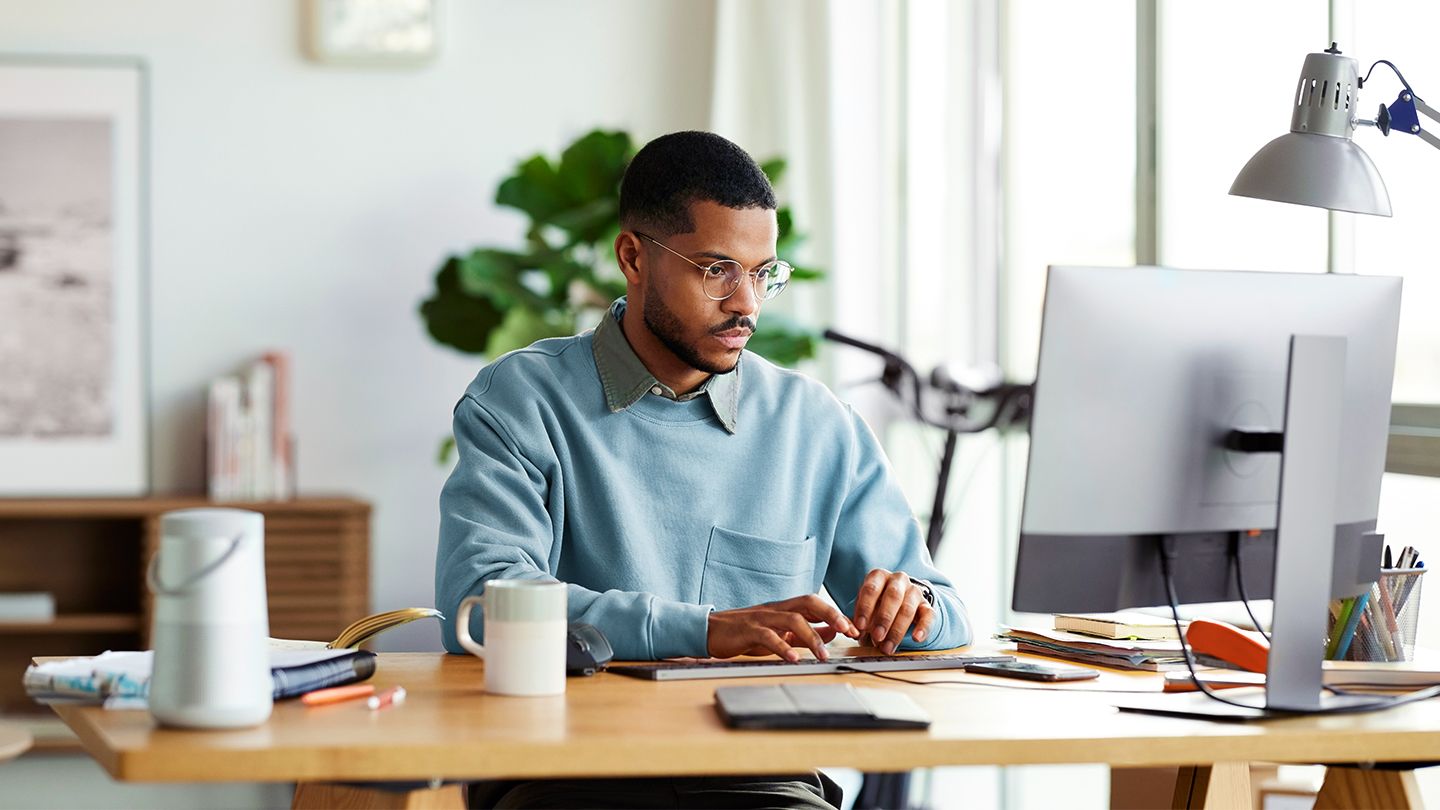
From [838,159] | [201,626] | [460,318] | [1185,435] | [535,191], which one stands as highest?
[838,159]

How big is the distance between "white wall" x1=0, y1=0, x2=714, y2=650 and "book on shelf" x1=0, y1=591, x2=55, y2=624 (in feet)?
1.65

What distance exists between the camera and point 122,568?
435cm

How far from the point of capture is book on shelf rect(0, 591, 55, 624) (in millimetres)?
4090

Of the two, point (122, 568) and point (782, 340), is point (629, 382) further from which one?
point (122, 568)

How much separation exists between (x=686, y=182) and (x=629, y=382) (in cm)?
28

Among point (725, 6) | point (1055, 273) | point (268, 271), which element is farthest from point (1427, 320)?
point (268, 271)

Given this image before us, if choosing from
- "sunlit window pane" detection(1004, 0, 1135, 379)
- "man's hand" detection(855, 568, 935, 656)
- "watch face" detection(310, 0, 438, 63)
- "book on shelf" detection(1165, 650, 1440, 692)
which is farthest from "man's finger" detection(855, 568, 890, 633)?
"watch face" detection(310, 0, 438, 63)

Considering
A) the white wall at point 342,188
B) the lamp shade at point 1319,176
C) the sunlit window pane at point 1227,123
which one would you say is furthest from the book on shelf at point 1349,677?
the white wall at point 342,188

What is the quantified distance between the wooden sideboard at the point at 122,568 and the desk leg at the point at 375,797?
2.51 metres

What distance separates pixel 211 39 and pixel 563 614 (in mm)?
3607

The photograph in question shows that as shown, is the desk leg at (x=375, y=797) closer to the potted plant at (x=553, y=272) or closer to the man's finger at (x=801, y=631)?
the man's finger at (x=801, y=631)

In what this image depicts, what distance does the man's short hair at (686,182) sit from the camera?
197 centimetres

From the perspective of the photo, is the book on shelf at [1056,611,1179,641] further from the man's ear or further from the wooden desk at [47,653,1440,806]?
the man's ear

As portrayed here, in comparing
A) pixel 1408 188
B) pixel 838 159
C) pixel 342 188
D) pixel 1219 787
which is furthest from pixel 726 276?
pixel 342 188
